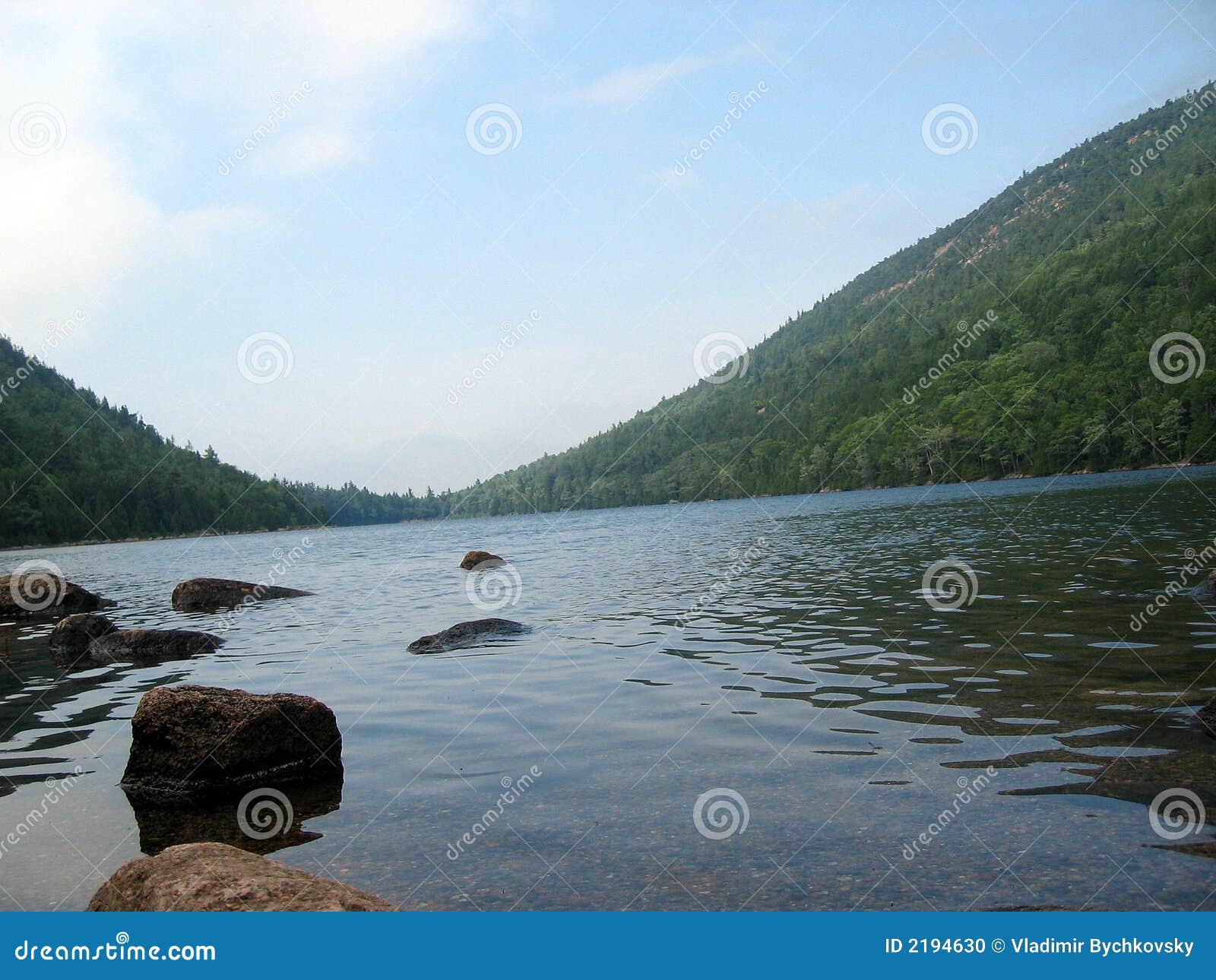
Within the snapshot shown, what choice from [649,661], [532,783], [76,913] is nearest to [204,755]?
[532,783]

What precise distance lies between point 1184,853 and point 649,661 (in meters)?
10.6

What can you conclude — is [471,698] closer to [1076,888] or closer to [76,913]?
[76,913]

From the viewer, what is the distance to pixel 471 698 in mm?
14344
